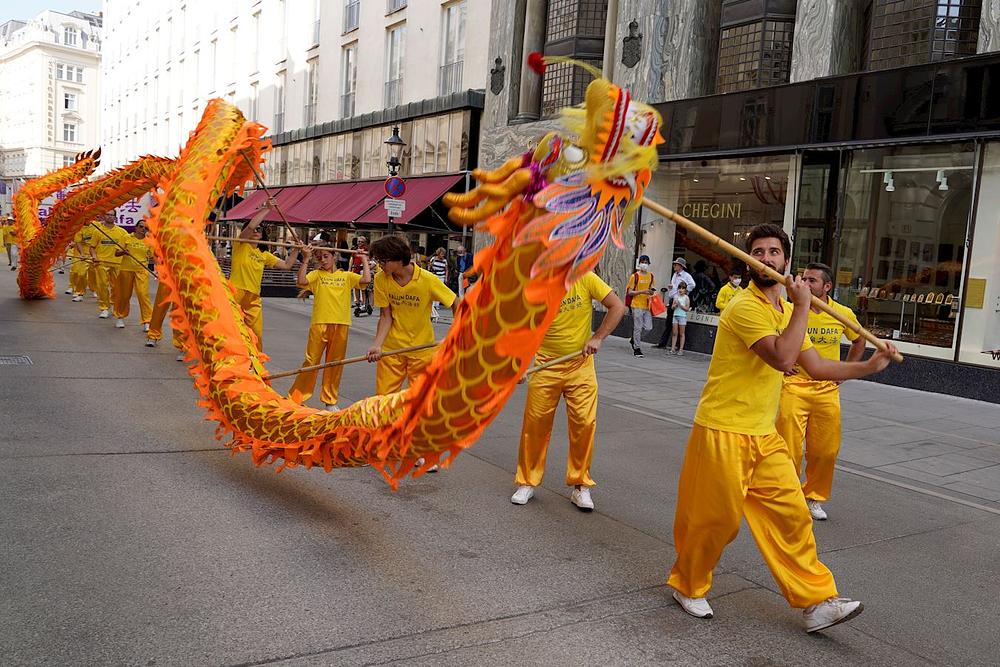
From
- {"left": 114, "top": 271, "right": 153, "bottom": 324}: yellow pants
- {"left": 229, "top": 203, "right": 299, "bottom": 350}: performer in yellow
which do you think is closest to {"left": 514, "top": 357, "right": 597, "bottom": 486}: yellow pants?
{"left": 229, "top": 203, "right": 299, "bottom": 350}: performer in yellow

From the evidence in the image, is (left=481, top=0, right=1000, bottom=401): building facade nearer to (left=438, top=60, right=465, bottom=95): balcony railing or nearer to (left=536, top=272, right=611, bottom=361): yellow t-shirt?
(left=536, top=272, right=611, bottom=361): yellow t-shirt

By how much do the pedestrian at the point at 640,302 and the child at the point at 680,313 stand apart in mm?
A: 453

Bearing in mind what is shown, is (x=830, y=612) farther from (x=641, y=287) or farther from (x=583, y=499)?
(x=641, y=287)

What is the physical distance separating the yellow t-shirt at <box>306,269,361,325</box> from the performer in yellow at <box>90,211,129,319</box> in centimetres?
576

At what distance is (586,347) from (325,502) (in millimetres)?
1898

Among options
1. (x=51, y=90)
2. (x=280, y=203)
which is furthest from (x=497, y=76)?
(x=51, y=90)

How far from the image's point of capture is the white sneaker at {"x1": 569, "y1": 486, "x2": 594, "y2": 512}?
5.37m

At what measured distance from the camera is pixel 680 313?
1457 cm

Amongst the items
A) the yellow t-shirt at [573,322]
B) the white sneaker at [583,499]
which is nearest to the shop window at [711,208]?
the yellow t-shirt at [573,322]

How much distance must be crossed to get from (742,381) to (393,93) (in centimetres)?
2453

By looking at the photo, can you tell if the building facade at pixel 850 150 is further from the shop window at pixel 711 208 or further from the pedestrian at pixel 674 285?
the pedestrian at pixel 674 285

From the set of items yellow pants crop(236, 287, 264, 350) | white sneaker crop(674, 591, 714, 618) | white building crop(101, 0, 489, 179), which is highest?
white building crop(101, 0, 489, 179)

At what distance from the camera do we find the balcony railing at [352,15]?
1121 inches

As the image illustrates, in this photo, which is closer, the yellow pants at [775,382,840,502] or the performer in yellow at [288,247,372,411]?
the yellow pants at [775,382,840,502]
